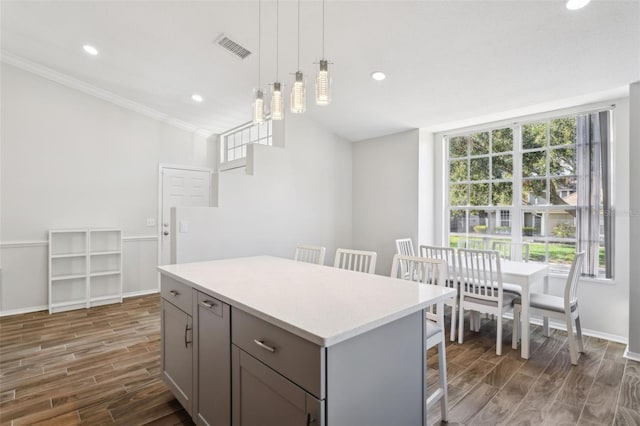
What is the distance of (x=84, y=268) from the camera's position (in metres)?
4.38

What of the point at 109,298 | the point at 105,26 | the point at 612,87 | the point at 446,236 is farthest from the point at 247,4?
the point at 109,298

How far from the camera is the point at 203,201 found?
5598 millimetres

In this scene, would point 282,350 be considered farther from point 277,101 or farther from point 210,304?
point 277,101

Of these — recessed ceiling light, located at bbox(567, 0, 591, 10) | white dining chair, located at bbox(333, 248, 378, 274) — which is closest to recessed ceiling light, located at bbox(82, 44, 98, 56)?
white dining chair, located at bbox(333, 248, 378, 274)

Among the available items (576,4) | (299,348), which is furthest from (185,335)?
(576,4)

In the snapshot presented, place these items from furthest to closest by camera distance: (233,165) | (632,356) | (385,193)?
(233,165) → (385,193) → (632,356)

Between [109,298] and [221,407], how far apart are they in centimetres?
384

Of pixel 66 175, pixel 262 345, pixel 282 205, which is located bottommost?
pixel 262 345

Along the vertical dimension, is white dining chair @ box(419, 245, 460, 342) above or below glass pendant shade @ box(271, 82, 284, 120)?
below

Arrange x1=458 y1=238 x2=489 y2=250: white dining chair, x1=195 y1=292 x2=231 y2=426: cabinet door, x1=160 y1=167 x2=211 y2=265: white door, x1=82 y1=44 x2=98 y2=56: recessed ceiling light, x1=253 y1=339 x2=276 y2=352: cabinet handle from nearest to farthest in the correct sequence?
x1=253 y1=339 x2=276 y2=352: cabinet handle → x1=195 y1=292 x2=231 y2=426: cabinet door → x1=82 y1=44 x2=98 y2=56: recessed ceiling light → x1=458 y1=238 x2=489 y2=250: white dining chair → x1=160 y1=167 x2=211 y2=265: white door

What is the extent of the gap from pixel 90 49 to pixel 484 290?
192 inches

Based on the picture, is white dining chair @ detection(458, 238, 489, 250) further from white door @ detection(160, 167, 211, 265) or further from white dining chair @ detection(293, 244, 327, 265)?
white door @ detection(160, 167, 211, 265)

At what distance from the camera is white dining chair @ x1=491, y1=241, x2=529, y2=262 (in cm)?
383

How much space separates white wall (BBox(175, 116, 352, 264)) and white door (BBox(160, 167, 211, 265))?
1.70 m
